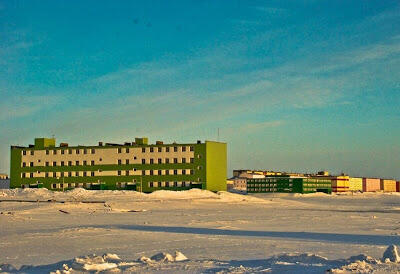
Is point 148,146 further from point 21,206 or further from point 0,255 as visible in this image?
point 0,255

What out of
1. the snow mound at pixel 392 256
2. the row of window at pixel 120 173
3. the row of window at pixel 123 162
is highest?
the row of window at pixel 123 162

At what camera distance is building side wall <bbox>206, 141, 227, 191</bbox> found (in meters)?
125

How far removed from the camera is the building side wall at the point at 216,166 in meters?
125

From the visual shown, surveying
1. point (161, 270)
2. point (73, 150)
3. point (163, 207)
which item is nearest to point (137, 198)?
point (163, 207)

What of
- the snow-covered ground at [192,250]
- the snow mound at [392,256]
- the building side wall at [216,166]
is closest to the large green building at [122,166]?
the building side wall at [216,166]

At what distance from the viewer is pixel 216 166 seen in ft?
425

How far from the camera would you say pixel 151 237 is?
35344 millimetres

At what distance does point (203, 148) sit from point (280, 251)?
98630 mm

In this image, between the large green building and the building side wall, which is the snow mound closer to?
the large green building

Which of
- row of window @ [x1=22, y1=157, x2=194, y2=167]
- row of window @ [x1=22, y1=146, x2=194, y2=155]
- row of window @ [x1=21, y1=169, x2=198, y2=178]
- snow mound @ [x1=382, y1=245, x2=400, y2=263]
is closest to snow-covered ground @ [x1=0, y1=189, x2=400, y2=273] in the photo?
snow mound @ [x1=382, y1=245, x2=400, y2=263]

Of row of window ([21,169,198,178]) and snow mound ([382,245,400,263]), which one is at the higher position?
row of window ([21,169,198,178])

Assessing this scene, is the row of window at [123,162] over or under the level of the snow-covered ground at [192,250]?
over

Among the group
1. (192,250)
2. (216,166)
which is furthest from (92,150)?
(192,250)

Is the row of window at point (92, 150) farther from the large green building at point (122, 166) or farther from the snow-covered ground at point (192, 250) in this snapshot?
the snow-covered ground at point (192, 250)
